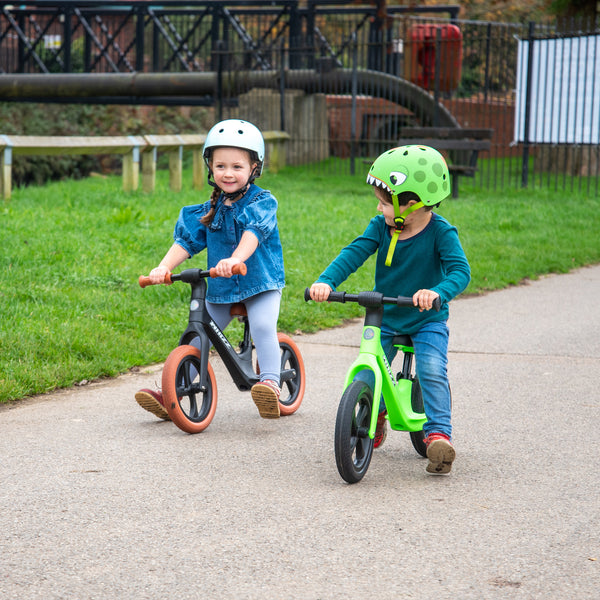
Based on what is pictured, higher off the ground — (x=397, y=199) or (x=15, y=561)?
(x=397, y=199)

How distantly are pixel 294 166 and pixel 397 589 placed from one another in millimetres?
16042

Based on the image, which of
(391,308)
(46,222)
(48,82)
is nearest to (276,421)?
(391,308)

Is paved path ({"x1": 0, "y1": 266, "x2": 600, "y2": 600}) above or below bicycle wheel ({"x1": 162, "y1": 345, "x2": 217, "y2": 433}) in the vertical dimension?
below

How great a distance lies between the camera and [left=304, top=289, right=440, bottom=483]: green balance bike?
12.0ft

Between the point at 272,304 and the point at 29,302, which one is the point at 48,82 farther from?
the point at 272,304

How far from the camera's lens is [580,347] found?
6.33 meters

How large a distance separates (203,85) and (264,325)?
1529 cm

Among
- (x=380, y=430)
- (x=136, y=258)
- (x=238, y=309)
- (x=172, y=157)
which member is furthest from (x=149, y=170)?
(x=380, y=430)

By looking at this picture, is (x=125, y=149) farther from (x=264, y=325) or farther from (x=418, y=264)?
(x=418, y=264)

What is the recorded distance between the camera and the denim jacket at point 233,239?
4.55 meters

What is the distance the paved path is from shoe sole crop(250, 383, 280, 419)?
0.12 m

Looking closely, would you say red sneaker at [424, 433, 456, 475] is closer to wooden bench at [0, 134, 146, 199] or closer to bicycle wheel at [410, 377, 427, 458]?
bicycle wheel at [410, 377, 427, 458]

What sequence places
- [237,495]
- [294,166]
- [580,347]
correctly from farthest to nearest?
1. [294,166]
2. [580,347]
3. [237,495]

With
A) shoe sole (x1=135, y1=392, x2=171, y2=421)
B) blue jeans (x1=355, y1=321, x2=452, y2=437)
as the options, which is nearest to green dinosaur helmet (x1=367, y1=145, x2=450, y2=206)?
blue jeans (x1=355, y1=321, x2=452, y2=437)
